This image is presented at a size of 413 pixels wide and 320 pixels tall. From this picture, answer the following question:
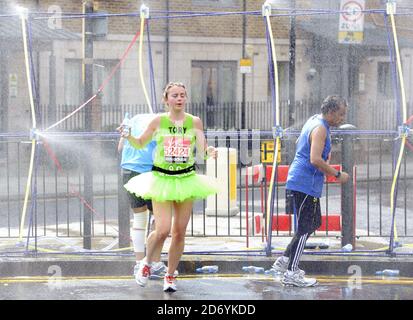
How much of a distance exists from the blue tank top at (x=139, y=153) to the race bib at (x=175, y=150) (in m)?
0.67

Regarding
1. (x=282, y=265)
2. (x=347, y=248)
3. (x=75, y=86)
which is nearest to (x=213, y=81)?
(x=75, y=86)

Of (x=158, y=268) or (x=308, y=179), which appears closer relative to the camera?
(x=308, y=179)

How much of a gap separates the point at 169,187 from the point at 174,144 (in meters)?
0.36

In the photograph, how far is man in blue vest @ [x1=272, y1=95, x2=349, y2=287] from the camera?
26.9 ft

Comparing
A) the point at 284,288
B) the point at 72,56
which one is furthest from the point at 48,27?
the point at 284,288

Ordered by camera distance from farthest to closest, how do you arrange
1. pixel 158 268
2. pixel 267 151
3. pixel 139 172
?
pixel 267 151
pixel 139 172
pixel 158 268

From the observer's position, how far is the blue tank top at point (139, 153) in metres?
8.57

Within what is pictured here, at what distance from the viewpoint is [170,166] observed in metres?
7.84

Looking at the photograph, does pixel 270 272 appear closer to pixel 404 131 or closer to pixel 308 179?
pixel 308 179

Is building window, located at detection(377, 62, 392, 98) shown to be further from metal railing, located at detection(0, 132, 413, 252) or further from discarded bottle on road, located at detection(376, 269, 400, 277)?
discarded bottle on road, located at detection(376, 269, 400, 277)

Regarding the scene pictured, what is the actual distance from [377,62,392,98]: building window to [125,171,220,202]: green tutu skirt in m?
12.4

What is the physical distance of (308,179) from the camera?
27.2 ft

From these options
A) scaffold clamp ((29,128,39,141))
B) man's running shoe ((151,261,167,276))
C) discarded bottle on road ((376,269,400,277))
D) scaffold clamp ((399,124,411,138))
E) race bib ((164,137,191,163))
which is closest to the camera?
race bib ((164,137,191,163))

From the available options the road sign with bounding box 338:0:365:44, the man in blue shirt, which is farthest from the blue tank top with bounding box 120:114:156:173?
the road sign with bounding box 338:0:365:44
